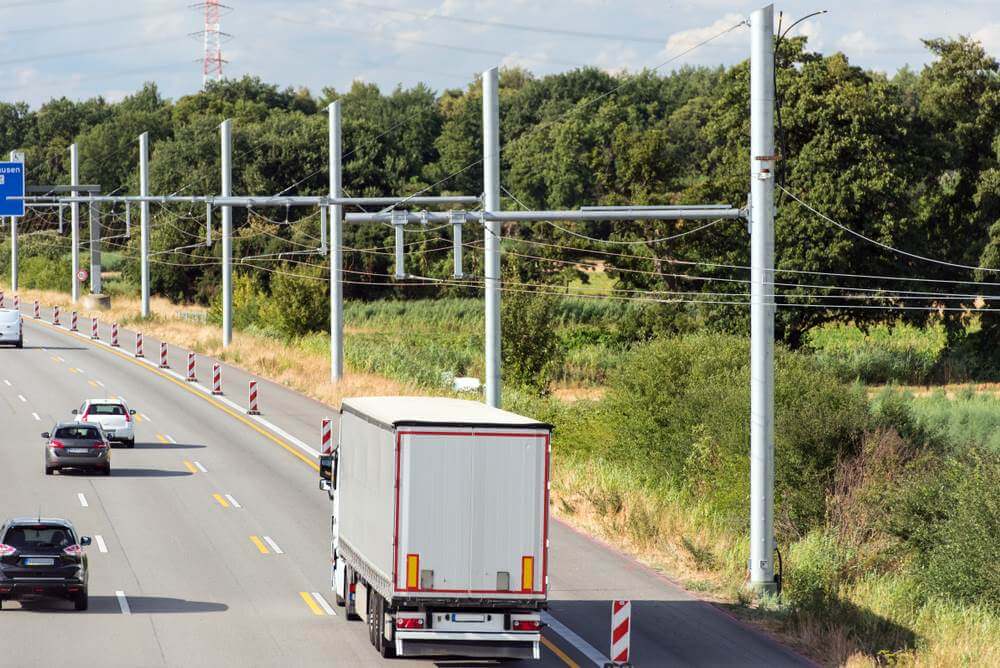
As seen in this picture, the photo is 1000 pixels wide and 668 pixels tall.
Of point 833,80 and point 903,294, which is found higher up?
point 833,80

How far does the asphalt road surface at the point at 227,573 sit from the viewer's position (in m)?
20.5

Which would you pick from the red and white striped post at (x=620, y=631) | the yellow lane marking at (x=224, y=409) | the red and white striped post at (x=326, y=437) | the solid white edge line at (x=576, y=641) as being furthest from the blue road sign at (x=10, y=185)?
the red and white striped post at (x=620, y=631)

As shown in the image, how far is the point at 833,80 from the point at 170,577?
170ft

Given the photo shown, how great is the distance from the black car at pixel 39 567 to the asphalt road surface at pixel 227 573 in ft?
1.34

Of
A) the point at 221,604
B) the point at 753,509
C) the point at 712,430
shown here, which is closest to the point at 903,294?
the point at 712,430

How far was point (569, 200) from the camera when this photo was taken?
375ft

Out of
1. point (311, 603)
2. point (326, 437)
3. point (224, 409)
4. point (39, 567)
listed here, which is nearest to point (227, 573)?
point (311, 603)

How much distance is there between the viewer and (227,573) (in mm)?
27031

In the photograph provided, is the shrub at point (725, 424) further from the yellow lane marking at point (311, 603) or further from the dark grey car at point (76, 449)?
the dark grey car at point (76, 449)

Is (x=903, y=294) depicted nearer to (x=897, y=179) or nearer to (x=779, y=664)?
(x=897, y=179)

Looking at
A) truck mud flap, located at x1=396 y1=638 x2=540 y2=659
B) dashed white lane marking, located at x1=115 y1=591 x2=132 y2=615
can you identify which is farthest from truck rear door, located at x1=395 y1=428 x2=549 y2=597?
dashed white lane marking, located at x1=115 y1=591 x2=132 y2=615

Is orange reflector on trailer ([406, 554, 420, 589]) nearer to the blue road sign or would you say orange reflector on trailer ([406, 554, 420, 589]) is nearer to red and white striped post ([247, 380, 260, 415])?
red and white striped post ([247, 380, 260, 415])

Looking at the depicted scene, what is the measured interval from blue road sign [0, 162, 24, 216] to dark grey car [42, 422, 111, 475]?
102 feet

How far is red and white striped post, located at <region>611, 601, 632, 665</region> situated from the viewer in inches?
718
